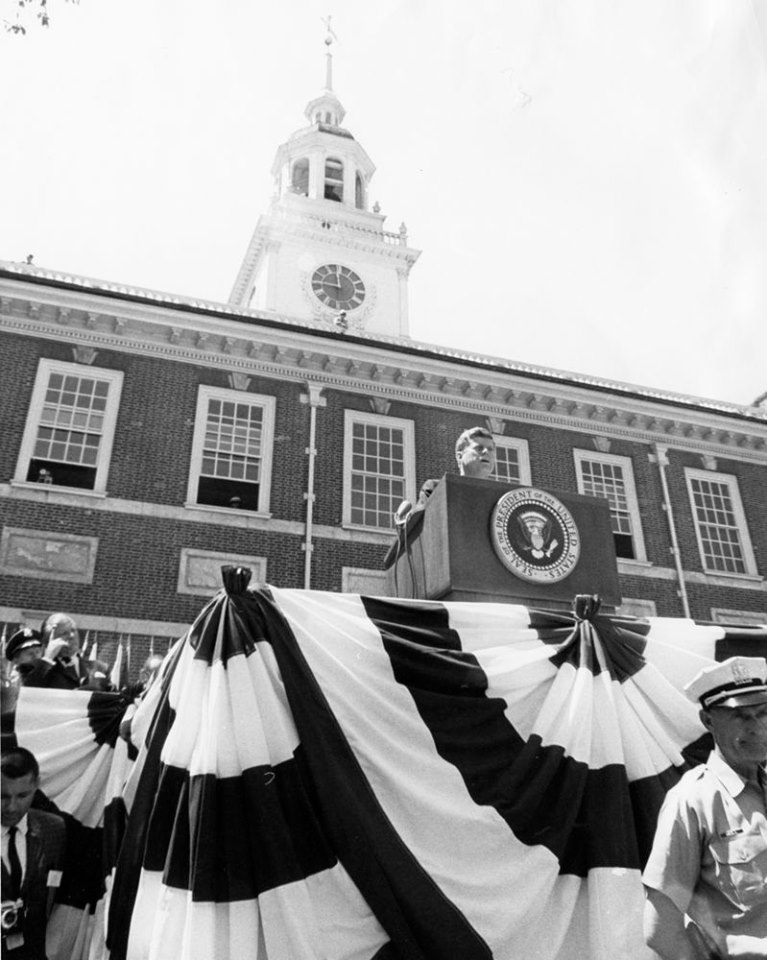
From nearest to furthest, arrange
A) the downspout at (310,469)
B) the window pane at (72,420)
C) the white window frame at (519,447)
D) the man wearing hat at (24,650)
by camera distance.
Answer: the man wearing hat at (24,650)
the window pane at (72,420)
the downspout at (310,469)
the white window frame at (519,447)

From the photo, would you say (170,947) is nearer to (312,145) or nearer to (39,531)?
(39,531)

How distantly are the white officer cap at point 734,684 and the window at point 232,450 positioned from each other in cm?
1250

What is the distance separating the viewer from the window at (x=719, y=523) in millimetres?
17859

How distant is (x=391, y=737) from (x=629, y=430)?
1577 centimetres

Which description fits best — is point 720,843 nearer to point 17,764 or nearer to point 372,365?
point 17,764

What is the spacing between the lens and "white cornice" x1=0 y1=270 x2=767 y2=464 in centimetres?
1487

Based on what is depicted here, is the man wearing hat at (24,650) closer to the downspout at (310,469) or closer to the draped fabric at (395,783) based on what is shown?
the draped fabric at (395,783)

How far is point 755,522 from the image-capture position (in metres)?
18.5

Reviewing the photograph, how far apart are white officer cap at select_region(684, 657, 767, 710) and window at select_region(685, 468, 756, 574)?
52.0 ft

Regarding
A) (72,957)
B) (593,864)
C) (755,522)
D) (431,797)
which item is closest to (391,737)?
(431,797)

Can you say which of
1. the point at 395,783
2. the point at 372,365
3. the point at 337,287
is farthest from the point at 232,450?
the point at 337,287

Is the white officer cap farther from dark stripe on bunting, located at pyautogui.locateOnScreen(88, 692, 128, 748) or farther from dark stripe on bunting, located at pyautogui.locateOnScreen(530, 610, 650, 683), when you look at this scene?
dark stripe on bunting, located at pyautogui.locateOnScreen(88, 692, 128, 748)

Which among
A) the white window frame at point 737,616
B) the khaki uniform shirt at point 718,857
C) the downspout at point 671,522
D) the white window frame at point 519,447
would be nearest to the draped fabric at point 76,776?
the khaki uniform shirt at point 718,857

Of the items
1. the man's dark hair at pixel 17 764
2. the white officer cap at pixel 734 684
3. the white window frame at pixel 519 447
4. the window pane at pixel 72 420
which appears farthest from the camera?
the white window frame at pixel 519 447
